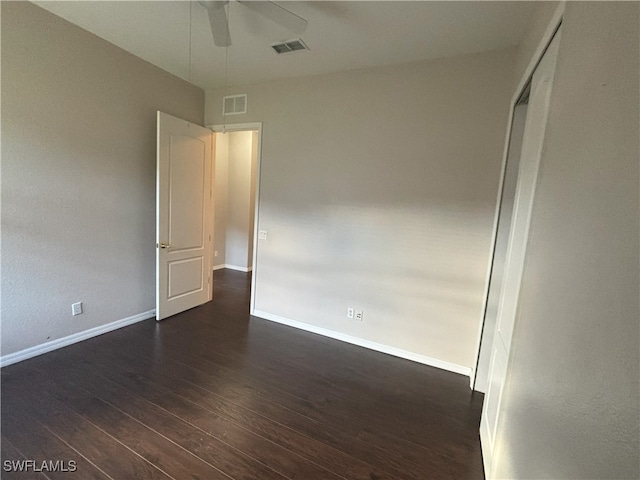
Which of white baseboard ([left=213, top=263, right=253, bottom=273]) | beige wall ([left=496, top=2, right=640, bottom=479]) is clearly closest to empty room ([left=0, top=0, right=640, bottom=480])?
beige wall ([left=496, top=2, right=640, bottom=479])

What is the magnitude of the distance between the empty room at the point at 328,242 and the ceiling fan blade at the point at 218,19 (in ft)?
0.07

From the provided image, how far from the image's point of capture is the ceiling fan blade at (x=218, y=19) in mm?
1738

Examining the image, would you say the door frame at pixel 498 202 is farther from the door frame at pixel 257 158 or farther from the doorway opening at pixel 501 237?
the door frame at pixel 257 158

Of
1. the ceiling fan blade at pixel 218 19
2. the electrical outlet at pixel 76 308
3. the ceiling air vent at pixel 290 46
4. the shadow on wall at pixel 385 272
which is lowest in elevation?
the electrical outlet at pixel 76 308

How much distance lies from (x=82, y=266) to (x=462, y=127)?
3662 millimetres

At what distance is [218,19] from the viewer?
5.97ft

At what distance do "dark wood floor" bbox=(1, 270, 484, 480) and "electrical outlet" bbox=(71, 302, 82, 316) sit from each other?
1.00ft

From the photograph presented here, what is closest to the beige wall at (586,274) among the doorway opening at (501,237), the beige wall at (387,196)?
the doorway opening at (501,237)

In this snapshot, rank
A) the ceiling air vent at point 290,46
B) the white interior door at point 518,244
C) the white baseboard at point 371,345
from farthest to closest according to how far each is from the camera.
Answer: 1. the white baseboard at point 371,345
2. the ceiling air vent at point 290,46
3. the white interior door at point 518,244

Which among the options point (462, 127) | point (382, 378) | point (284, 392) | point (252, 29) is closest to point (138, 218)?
point (252, 29)

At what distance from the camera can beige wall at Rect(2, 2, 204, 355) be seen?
216cm

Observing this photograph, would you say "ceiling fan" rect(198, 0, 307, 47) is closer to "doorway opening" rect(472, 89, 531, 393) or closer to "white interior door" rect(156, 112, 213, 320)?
"white interior door" rect(156, 112, 213, 320)

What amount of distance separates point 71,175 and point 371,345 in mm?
3227

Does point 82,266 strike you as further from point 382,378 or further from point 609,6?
point 609,6
